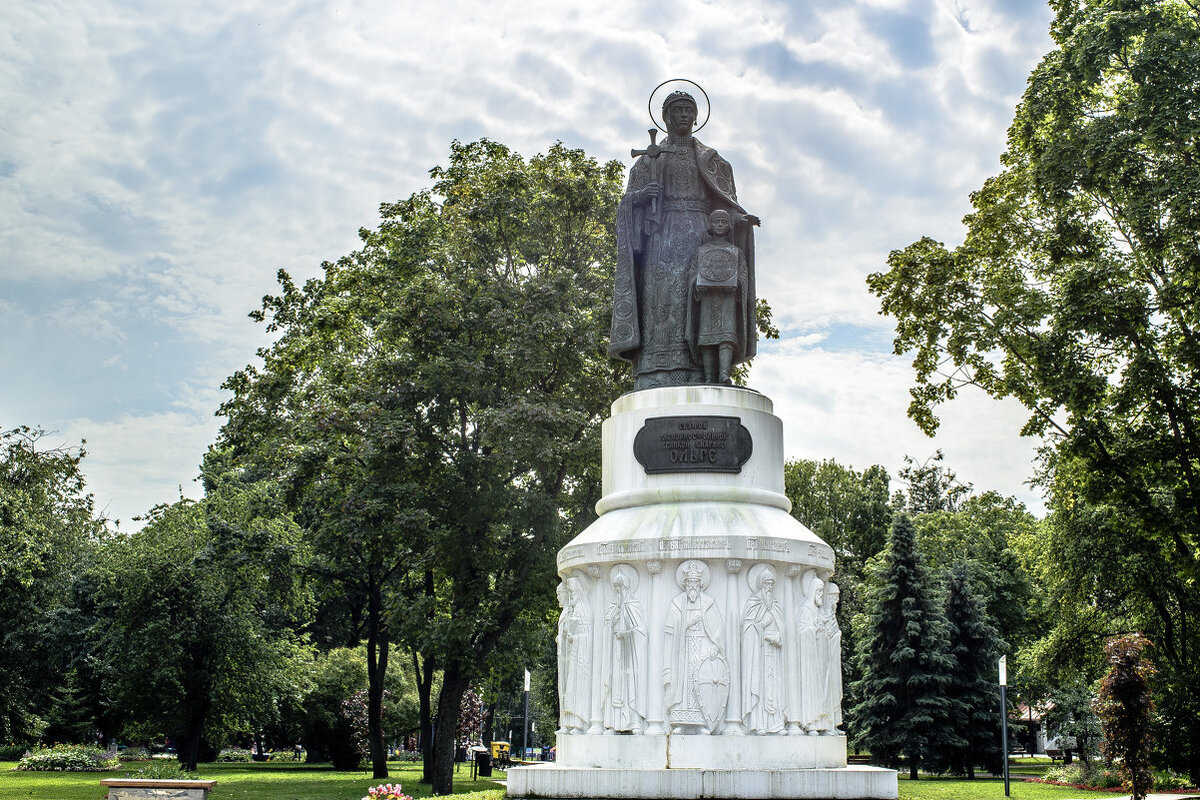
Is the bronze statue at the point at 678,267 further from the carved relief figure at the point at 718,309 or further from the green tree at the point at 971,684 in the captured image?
the green tree at the point at 971,684

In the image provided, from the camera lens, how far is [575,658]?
31.0 feet

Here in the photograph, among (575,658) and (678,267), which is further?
(678,267)

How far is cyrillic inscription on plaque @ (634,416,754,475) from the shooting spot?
1029 centimetres

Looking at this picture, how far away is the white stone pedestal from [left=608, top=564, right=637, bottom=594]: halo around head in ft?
0.04

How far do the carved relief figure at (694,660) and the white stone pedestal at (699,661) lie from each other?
0.01 meters

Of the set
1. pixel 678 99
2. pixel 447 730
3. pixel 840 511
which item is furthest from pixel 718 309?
pixel 840 511

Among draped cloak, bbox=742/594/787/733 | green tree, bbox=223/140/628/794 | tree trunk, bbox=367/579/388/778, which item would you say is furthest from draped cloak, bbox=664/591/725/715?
tree trunk, bbox=367/579/388/778

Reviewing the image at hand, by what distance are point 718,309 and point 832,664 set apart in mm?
4081

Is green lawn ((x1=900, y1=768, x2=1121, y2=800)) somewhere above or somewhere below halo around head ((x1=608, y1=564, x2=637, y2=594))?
below

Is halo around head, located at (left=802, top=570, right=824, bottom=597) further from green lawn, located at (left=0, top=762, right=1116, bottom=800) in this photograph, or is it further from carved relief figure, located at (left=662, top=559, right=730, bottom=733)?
green lawn, located at (left=0, top=762, right=1116, bottom=800)

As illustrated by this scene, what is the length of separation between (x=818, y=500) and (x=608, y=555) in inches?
1396

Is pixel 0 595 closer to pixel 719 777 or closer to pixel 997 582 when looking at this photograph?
pixel 719 777

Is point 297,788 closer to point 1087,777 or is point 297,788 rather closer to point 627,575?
point 627,575

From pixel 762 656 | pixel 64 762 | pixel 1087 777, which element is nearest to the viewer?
pixel 762 656
